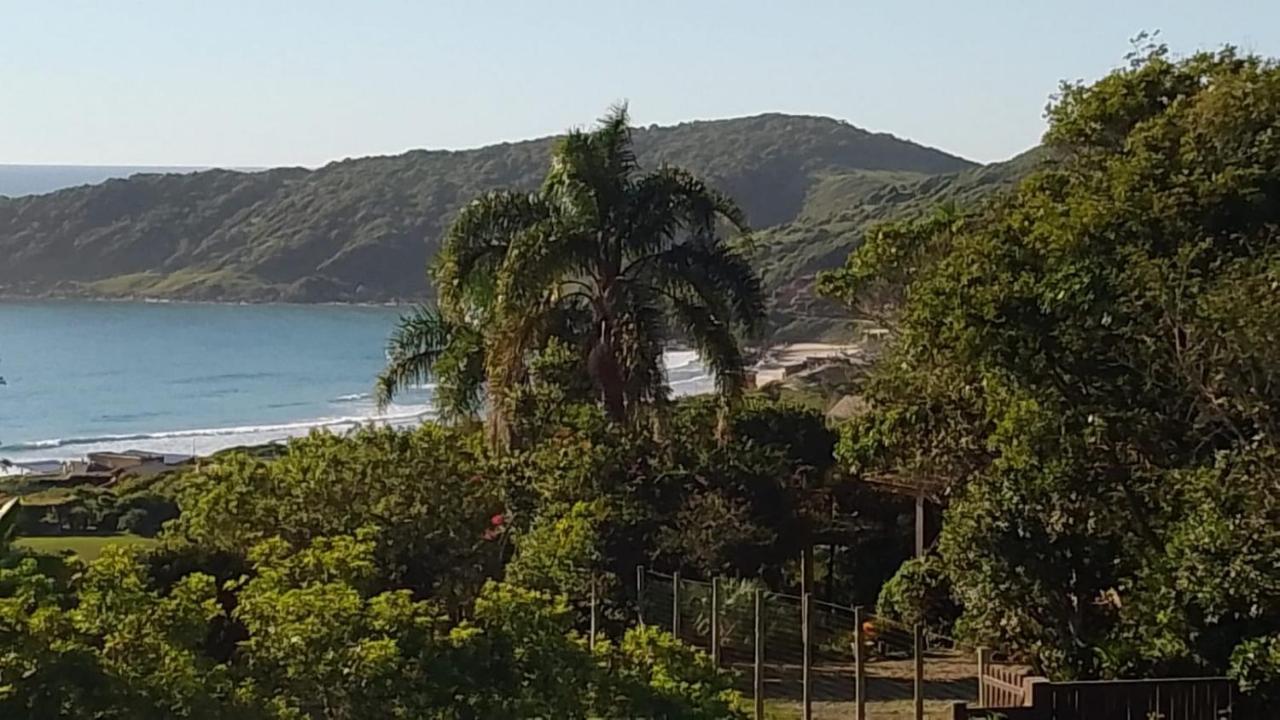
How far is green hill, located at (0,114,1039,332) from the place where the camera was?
399ft

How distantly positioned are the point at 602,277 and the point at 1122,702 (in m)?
7.04

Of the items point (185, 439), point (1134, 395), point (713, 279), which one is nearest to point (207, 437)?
point (185, 439)

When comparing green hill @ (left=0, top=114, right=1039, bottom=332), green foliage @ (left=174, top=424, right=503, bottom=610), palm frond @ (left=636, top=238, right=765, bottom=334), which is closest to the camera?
green foliage @ (left=174, top=424, right=503, bottom=610)

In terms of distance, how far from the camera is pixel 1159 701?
10672 mm

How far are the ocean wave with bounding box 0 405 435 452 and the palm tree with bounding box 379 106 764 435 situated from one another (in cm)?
4584

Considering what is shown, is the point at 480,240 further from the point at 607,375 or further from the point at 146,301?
the point at 146,301

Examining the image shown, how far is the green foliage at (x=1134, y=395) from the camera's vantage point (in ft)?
35.8

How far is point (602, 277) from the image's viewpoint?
640 inches

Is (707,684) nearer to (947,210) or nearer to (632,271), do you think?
(632,271)

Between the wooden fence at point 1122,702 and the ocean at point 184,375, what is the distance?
118 ft

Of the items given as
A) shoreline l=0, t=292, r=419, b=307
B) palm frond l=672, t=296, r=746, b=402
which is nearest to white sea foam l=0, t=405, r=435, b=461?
palm frond l=672, t=296, r=746, b=402

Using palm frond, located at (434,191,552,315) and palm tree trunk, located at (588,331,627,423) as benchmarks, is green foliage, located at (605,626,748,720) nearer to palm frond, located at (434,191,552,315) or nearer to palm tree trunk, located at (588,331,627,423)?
palm tree trunk, located at (588,331,627,423)

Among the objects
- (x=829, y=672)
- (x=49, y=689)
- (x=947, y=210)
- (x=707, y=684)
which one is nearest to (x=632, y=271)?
(x=947, y=210)

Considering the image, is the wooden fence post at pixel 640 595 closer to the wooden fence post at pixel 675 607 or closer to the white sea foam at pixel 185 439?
the wooden fence post at pixel 675 607
